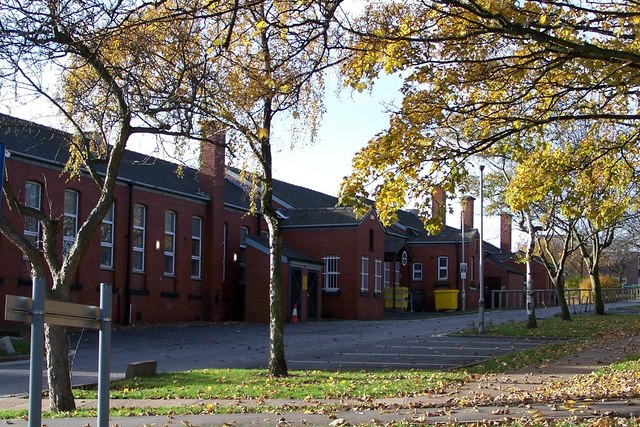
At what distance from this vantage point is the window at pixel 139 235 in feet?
116

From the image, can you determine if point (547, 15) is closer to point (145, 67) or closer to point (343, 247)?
point (145, 67)

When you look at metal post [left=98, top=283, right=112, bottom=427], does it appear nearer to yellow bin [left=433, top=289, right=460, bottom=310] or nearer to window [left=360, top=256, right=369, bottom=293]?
window [left=360, top=256, right=369, bottom=293]

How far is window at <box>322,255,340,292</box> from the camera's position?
44094 millimetres

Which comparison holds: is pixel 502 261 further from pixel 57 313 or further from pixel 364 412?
pixel 57 313

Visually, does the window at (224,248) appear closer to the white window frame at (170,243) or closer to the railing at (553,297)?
the white window frame at (170,243)

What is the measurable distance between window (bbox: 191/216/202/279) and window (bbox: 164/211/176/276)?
4.65 ft

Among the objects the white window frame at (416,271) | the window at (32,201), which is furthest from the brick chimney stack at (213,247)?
the white window frame at (416,271)

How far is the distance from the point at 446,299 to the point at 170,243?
2279cm

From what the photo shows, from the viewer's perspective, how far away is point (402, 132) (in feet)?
40.2

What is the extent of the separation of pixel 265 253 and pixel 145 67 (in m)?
26.2

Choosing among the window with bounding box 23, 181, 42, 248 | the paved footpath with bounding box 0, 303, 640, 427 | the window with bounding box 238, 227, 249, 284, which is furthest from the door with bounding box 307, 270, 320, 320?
the paved footpath with bounding box 0, 303, 640, 427

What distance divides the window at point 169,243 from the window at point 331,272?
9469mm

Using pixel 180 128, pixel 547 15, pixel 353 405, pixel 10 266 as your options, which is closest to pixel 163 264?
pixel 10 266

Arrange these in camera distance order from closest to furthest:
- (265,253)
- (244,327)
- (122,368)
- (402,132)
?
(402,132), (122,368), (244,327), (265,253)
